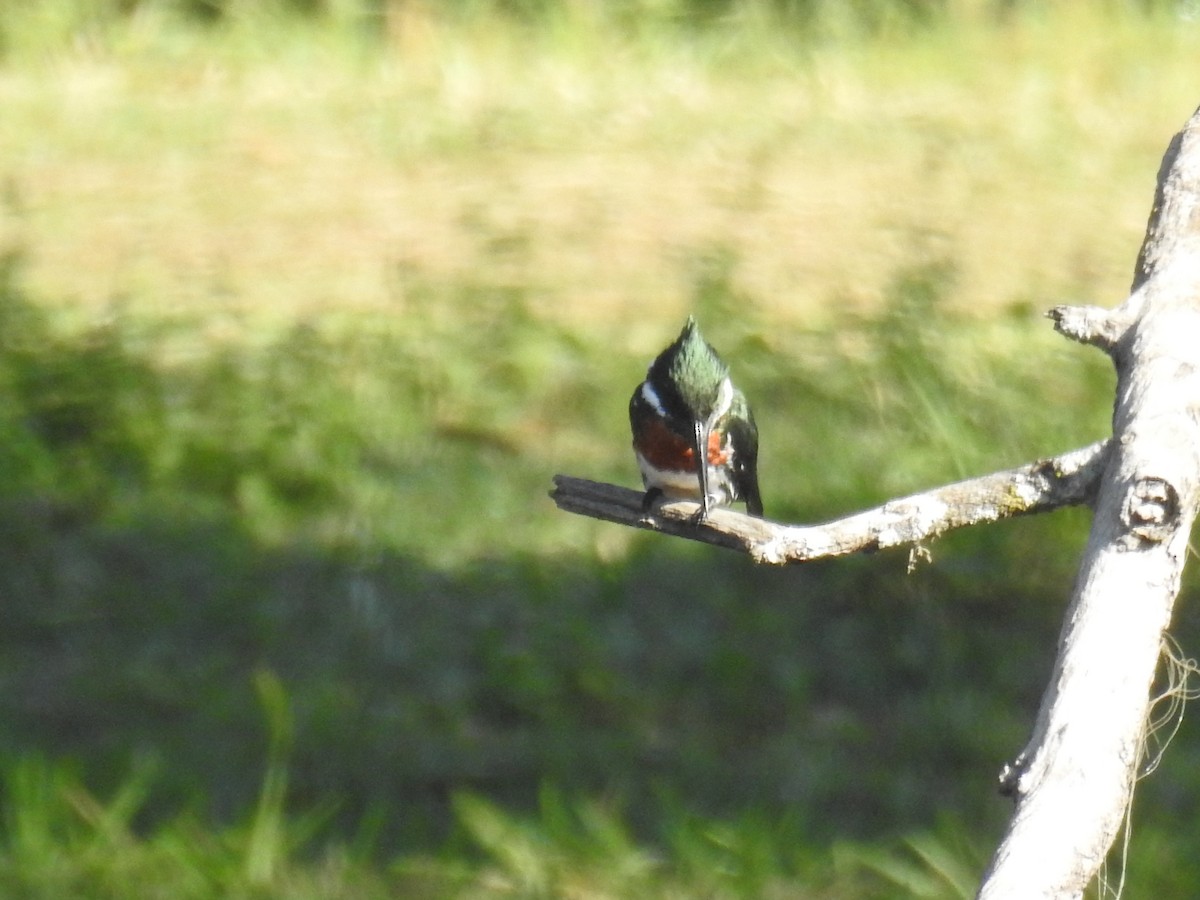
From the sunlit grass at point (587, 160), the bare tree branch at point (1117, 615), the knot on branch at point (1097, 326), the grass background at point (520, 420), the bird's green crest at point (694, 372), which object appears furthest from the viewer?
the sunlit grass at point (587, 160)

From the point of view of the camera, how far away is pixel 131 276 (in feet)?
19.7

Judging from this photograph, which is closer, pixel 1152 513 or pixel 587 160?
pixel 1152 513

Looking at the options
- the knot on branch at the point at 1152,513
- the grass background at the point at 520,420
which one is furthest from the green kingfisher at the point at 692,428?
the knot on branch at the point at 1152,513

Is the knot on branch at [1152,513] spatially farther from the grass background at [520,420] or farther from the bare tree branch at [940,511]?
the grass background at [520,420]

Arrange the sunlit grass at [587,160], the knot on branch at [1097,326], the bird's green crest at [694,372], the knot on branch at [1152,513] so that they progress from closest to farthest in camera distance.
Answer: the knot on branch at [1152,513]
the knot on branch at [1097,326]
the bird's green crest at [694,372]
the sunlit grass at [587,160]

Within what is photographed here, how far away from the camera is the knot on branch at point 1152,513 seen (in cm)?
158

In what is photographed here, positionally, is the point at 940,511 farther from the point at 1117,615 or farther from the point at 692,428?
the point at 692,428

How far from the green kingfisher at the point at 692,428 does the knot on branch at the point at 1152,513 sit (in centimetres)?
138

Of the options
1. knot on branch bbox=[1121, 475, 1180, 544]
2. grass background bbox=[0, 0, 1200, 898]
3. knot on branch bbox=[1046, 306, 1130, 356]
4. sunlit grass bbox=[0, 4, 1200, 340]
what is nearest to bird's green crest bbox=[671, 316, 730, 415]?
A: grass background bbox=[0, 0, 1200, 898]

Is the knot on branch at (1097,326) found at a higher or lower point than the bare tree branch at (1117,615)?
higher

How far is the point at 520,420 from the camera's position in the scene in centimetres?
532

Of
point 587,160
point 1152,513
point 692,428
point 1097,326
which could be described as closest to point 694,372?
point 692,428

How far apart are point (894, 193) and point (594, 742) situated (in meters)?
3.25

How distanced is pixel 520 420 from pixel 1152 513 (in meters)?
3.81
